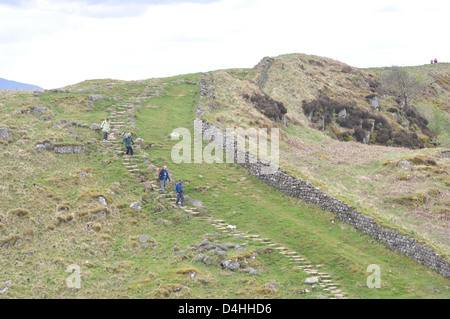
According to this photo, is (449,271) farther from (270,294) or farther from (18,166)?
(18,166)

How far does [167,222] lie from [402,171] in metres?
23.5

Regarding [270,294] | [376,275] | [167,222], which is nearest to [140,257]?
[167,222]

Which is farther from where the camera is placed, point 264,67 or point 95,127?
point 264,67

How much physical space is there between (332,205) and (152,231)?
12558 millimetres

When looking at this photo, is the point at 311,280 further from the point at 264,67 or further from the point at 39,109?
the point at 264,67

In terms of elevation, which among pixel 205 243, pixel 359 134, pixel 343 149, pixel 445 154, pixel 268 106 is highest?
pixel 268 106

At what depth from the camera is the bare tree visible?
3536 inches

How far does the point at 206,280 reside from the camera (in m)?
20.1

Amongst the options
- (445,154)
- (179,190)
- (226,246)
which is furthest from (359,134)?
(226,246)

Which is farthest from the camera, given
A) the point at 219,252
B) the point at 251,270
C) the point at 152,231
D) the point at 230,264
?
the point at 152,231

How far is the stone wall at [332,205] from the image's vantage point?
71.8ft

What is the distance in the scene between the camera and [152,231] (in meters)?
26.0

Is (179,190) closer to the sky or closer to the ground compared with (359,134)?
closer to the ground

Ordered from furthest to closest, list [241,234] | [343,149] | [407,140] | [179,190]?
[407,140] < [343,149] < [179,190] < [241,234]
